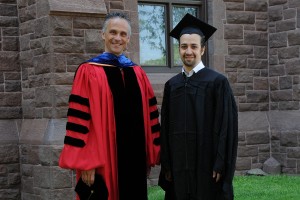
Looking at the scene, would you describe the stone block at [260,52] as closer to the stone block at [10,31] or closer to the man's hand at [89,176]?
the stone block at [10,31]

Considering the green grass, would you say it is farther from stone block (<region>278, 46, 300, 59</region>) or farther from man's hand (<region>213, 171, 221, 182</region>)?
man's hand (<region>213, 171, 221, 182</region>)

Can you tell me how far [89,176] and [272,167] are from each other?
5524mm

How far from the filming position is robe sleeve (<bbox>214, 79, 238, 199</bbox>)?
4.36 meters

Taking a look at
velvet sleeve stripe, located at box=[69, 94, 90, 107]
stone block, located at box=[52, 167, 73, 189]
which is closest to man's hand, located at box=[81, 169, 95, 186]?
velvet sleeve stripe, located at box=[69, 94, 90, 107]

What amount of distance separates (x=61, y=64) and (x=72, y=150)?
8.94ft

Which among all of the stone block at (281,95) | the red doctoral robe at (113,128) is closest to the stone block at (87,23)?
the red doctoral robe at (113,128)

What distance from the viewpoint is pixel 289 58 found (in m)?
9.38

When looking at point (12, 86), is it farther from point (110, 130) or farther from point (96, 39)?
point (110, 130)

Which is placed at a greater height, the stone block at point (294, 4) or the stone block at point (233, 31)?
the stone block at point (294, 4)

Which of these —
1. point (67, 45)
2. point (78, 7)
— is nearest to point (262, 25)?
point (78, 7)

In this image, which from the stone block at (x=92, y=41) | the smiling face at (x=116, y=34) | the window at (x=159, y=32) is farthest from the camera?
the window at (x=159, y=32)

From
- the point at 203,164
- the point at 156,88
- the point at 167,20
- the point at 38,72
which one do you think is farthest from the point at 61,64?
the point at 203,164

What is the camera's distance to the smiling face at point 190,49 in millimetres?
4504

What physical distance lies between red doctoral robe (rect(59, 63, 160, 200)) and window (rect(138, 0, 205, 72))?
399 centimetres
